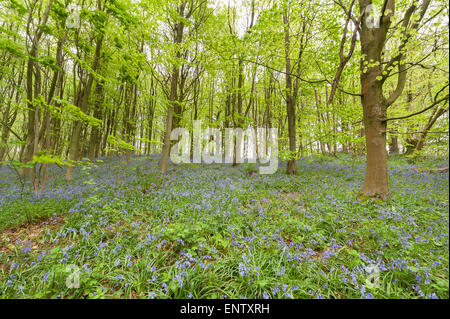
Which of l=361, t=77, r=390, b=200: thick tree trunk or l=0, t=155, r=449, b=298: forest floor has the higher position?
l=361, t=77, r=390, b=200: thick tree trunk

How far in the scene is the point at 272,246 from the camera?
326 centimetres

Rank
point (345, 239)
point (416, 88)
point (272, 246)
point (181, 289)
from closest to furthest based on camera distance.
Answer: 1. point (181, 289)
2. point (272, 246)
3. point (345, 239)
4. point (416, 88)

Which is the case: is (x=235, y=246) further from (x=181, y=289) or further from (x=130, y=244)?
(x=130, y=244)

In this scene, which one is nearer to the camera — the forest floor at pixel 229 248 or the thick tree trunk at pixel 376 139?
the forest floor at pixel 229 248

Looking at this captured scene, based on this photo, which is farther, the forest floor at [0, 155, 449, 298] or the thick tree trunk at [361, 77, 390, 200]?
the thick tree trunk at [361, 77, 390, 200]

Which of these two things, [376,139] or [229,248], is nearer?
[229,248]

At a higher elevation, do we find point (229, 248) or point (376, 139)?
point (376, 139)

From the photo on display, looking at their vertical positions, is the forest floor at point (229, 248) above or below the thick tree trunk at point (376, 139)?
below

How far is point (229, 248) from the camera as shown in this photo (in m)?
3.25

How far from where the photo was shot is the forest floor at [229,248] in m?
2.43

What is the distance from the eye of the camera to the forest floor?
2.43 meters

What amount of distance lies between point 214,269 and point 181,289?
553 millimetres
